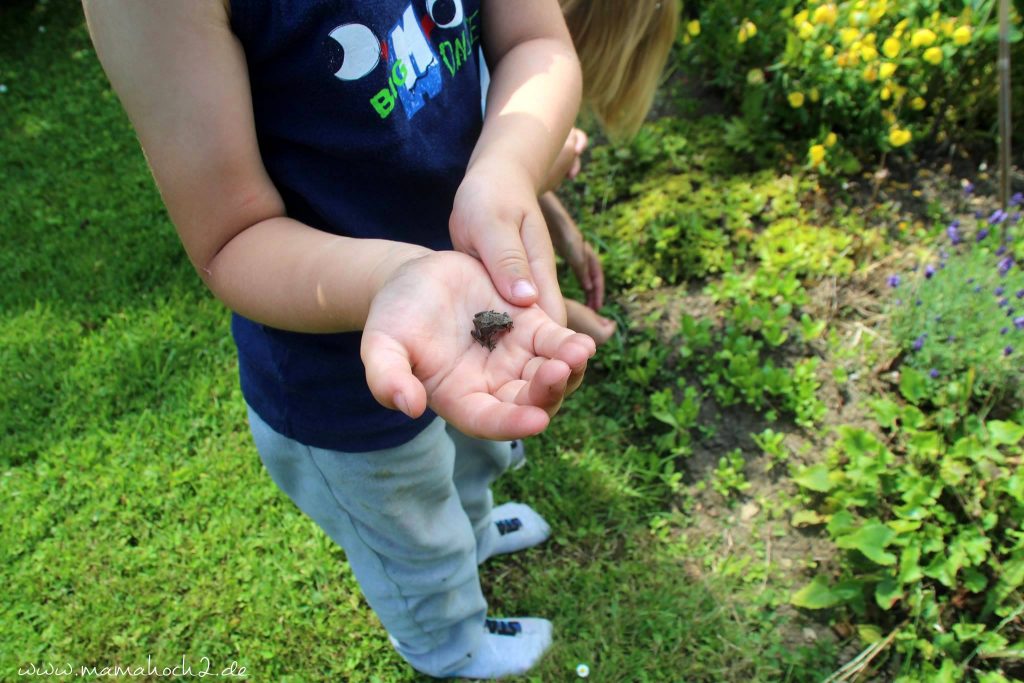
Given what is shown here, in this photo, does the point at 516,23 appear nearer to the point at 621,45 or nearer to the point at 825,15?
the point at 621,45

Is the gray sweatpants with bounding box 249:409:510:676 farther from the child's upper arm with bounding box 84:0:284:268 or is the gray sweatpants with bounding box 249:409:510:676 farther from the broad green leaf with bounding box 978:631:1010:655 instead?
the broad green leaf with bounding box 978:631:1010:655

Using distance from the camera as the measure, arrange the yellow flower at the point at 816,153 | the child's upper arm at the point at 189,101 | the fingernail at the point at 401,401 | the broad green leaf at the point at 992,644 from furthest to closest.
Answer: the yellow flower at the point at 816,153 → the broad green leaf at the point at 992,644 → the child's upper arm at the point at 189,101 → the fingernail at the point at 401,401

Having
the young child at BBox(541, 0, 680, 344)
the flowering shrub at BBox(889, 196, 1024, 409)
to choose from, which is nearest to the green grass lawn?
the young child at BBox(541, 0, 680, 344)

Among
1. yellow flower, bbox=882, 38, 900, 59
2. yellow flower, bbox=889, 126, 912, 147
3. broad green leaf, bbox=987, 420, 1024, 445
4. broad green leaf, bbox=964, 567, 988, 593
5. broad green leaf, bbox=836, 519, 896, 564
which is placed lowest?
broad green leaf, bbox=964, 567, 988, 593

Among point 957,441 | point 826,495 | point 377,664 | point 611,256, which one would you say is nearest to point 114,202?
point 611,256

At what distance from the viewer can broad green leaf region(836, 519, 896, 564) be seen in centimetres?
234

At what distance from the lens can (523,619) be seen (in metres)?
2.59

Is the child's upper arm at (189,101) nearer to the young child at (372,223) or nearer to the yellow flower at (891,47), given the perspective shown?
the young child at (372,223)

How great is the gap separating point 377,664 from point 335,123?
1.91m

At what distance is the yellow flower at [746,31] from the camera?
12.3 ft

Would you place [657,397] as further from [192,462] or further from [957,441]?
[192,462]

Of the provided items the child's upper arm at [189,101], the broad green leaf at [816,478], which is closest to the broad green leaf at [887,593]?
the broad green leaf at [816,478]

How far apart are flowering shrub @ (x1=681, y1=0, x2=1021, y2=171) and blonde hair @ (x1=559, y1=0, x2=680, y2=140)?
3.82 ft

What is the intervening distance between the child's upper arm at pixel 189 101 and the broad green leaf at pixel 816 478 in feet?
7.12
